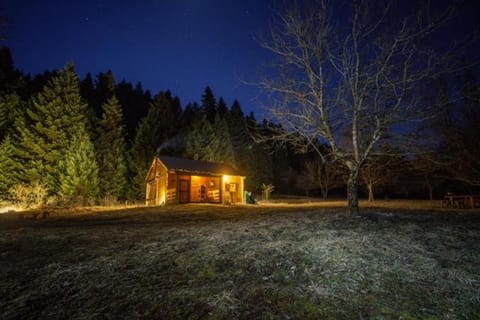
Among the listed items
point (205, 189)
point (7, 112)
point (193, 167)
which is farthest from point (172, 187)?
point (7, 112)

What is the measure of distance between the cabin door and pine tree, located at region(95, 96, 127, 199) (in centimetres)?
776

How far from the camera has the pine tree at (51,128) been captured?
67.9 feet

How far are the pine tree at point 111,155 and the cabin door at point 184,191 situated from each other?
7.76 m

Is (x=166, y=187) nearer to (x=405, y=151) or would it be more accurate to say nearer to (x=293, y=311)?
(x=405, y=151)

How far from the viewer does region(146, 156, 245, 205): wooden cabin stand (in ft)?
65.8

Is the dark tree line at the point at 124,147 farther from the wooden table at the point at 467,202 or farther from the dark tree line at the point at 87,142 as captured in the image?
the wooden table at the point at 467,202

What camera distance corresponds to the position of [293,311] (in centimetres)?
245

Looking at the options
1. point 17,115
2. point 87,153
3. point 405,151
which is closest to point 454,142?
point 405,151

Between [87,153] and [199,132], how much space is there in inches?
641

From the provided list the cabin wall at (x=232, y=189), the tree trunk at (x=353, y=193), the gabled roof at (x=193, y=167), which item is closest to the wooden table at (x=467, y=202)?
the tree trunk at (x=353, y=193)

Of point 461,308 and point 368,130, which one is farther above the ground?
point 368,130

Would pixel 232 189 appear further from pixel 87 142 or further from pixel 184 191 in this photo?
pixel 87 142

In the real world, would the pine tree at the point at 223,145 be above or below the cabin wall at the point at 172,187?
above

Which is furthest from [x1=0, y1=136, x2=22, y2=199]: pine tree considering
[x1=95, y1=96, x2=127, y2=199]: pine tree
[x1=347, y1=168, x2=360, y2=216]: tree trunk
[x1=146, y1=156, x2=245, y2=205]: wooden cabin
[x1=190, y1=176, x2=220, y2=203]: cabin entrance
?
[x1=347, y1=168, x2=360, y2=216]: tree trunk
